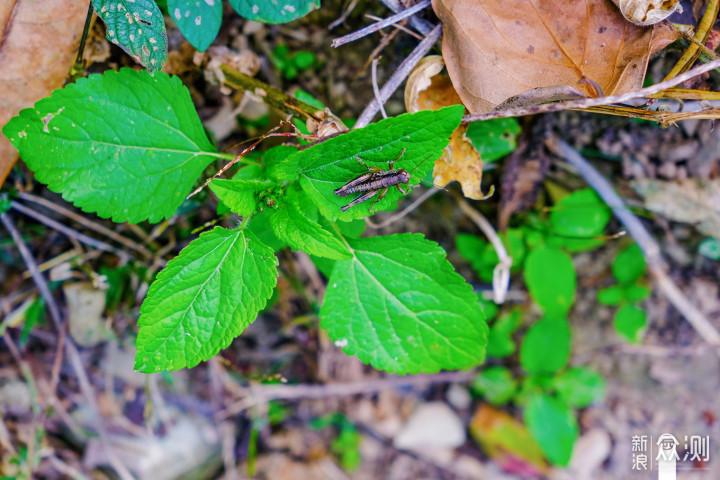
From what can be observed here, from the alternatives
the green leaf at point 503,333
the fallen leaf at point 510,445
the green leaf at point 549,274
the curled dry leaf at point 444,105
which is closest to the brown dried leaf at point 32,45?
the curled dry leaf at point 444,105

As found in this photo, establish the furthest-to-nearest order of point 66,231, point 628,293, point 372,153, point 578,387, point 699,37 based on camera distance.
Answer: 1. point 578,387
2. point 628,293
3. point 66,231
4. point 699,37
5. point 372,153

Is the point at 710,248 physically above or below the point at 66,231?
below

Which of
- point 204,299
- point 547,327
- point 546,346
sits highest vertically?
point 204,299

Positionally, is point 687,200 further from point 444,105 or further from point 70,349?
point 70,349

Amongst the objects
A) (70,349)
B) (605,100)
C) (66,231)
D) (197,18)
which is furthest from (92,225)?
(605,100)

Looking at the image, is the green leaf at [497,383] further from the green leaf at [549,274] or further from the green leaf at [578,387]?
the green leaf at [549,274]
